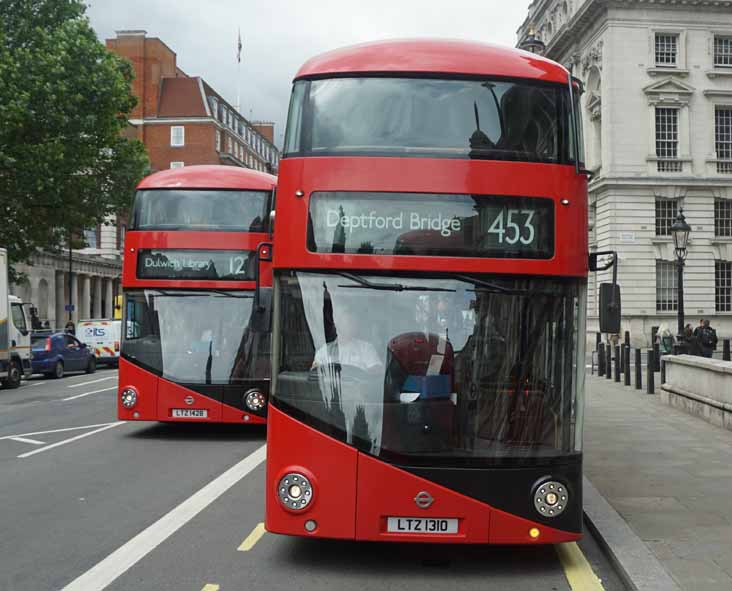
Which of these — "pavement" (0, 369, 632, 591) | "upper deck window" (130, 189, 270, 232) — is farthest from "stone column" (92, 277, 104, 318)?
"pavement" (0, 369, 632, 591)

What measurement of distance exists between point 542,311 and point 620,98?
4043cm

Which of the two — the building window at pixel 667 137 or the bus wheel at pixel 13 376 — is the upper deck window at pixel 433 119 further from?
the building window at pixel 667 137

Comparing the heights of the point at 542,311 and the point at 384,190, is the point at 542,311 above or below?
below

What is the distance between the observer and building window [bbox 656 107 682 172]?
44406 mm

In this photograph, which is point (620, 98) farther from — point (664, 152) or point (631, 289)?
point (631, 289)

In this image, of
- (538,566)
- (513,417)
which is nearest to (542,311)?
(513,417)

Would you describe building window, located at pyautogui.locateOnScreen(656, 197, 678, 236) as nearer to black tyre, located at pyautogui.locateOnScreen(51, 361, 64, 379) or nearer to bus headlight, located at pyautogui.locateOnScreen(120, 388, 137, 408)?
black tyre, located at pyautogui.locateOnScreen(51, 361, 64, 379)

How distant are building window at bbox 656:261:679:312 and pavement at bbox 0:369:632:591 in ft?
117

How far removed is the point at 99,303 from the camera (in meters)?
64.8

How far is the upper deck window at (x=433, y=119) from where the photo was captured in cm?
625

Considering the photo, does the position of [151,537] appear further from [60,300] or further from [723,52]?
[60,300]

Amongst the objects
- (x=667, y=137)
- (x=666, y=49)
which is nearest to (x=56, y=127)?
(x=667, y=137)

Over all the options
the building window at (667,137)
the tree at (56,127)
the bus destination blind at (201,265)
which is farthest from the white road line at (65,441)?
the building window at (667,137)

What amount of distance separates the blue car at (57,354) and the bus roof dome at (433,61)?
25.8 m
